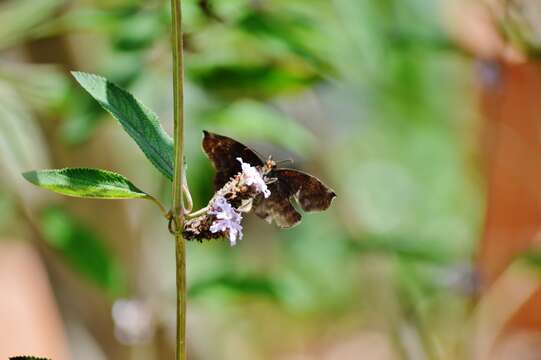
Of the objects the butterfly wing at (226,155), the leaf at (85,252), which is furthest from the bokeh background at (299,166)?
the butterfly wing at (226,155)

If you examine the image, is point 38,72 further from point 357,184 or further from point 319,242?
point 357,184

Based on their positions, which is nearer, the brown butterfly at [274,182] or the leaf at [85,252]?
the brown butterfly at [274,182]

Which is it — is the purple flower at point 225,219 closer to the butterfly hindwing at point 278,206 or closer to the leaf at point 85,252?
the butterfly hindwing at point 278,206

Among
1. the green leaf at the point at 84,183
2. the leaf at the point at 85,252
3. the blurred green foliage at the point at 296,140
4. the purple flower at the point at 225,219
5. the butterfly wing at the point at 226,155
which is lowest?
the purple flower at the point at 225,219

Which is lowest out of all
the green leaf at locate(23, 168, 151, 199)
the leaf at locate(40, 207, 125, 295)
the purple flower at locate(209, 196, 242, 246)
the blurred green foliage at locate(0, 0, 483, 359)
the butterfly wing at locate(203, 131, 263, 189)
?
the purple flower at locate(209, 196, 242, 246)

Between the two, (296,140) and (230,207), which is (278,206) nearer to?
(230,207)

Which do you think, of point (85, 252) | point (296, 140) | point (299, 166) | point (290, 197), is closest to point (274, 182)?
point (290, 197)

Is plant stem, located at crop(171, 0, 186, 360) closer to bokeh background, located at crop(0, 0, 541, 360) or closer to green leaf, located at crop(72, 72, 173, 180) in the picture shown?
green leaf, located at crop(72, 72, 173, 180)

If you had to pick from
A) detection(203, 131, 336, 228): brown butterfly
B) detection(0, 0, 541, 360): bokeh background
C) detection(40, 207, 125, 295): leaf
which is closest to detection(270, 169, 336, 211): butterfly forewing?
detection(203, 131, 336, 228): brown butterfly
